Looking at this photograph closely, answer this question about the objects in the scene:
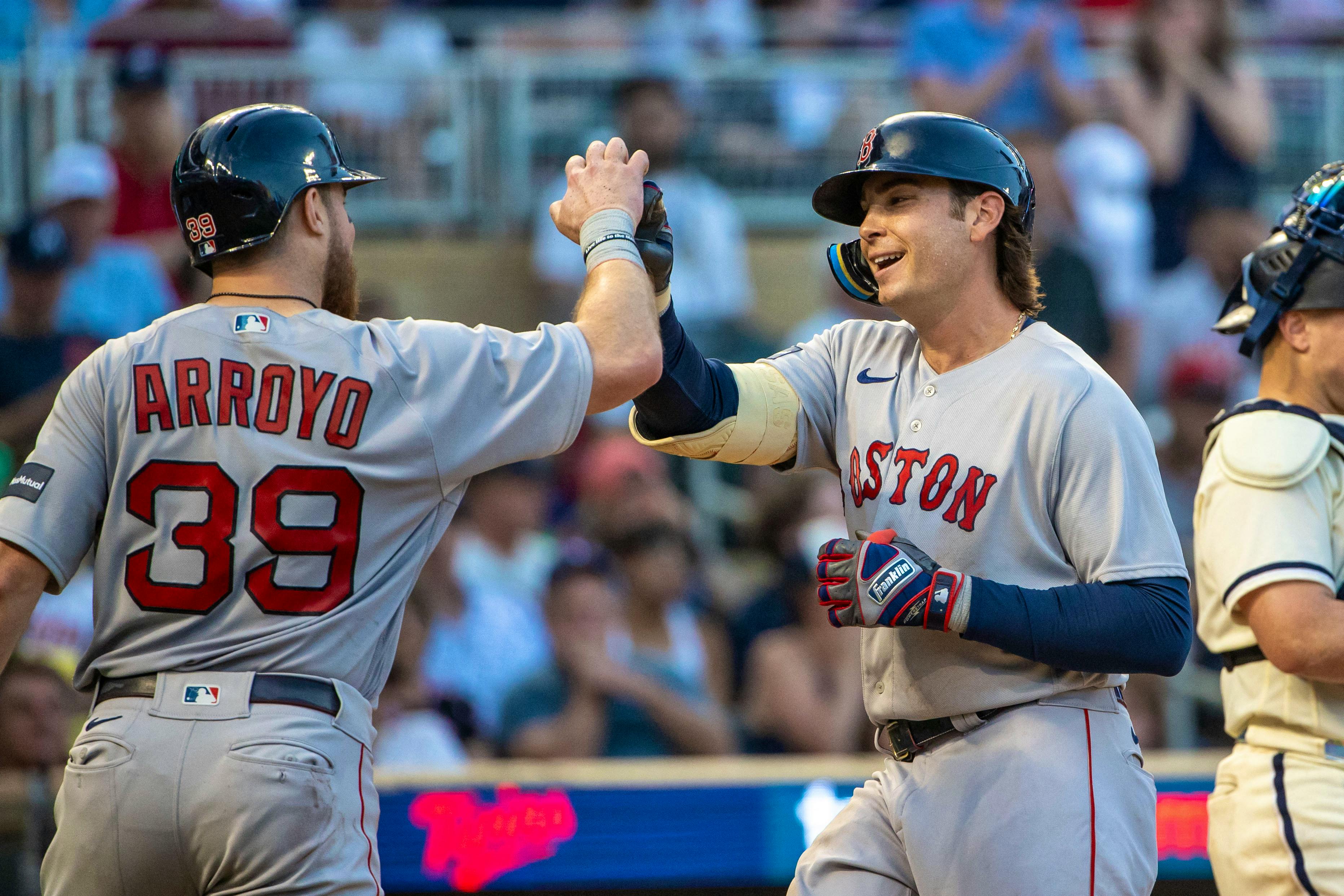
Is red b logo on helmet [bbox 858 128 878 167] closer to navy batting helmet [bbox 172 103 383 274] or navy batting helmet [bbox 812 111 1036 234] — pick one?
navy batting helmet [bbox 812 111 1036 234]

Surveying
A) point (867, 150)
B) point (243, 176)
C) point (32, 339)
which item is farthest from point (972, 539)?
point (32, 339)

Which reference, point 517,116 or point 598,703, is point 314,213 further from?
point 517,116

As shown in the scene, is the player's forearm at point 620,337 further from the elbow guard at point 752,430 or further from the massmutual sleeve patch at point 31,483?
the massmutual sleeve patch at point 31,483

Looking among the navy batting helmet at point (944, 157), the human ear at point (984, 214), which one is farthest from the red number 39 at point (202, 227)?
the human ear at point (984, 214)

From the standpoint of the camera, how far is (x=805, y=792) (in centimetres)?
464

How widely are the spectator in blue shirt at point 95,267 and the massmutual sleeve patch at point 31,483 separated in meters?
4.67

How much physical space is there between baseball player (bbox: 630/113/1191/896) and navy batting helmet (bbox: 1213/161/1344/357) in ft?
1.73

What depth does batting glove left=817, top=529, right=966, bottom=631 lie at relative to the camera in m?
2.64

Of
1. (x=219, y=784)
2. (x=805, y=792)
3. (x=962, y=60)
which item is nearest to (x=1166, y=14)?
(x=962, y=60)

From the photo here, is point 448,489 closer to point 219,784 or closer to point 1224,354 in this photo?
point 219,784

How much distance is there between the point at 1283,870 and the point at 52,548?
8.07 ft

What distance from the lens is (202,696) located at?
2.55 m

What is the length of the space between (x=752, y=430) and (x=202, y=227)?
1.19 m

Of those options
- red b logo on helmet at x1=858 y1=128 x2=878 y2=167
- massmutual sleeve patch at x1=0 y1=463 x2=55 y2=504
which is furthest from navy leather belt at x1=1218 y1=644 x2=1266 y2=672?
massmutual sleeve patch at x1=0 y1=463 x2=55 y2=504
